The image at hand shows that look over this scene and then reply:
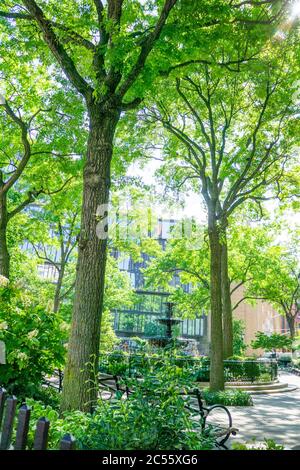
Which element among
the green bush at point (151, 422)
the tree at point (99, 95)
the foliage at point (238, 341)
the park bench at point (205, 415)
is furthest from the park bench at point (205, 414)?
the foliage at point (238, 341)

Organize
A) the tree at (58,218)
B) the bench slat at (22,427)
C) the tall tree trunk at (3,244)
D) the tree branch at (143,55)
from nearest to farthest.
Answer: the bench slat at (22,427) < the tree branch at (143,55) < the tall tree trunk at (3,244) < the tree at (58,218)

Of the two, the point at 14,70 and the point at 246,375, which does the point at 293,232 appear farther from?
the point at 14,70

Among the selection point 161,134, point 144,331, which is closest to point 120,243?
point 161,134

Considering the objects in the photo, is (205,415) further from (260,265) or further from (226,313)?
(260,265)

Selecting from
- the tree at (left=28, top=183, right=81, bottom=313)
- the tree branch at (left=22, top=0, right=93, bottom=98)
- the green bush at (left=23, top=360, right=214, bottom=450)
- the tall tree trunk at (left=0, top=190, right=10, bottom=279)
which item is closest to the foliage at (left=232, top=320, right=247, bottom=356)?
the tree at (left=28, top=183, right=81, bottom=313)

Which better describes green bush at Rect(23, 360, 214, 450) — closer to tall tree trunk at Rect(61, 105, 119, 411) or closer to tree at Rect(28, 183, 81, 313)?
tall tree trunk at Rect(61, 105, 119, 411)

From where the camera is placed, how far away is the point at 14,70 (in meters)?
12.9

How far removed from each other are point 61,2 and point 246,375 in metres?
14.7

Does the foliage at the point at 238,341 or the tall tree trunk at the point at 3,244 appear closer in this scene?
the tall tree trunk at the point at 3,244

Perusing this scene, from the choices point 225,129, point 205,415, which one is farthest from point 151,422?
point 225,129

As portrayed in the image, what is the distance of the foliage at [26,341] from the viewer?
595 centimetres

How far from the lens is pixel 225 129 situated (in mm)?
13977

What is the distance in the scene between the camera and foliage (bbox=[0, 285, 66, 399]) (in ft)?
19.5

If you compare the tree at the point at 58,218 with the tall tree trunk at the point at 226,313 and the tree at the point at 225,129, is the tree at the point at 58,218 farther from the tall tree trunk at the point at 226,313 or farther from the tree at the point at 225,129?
the tall tree trunk at the point at 226,313
